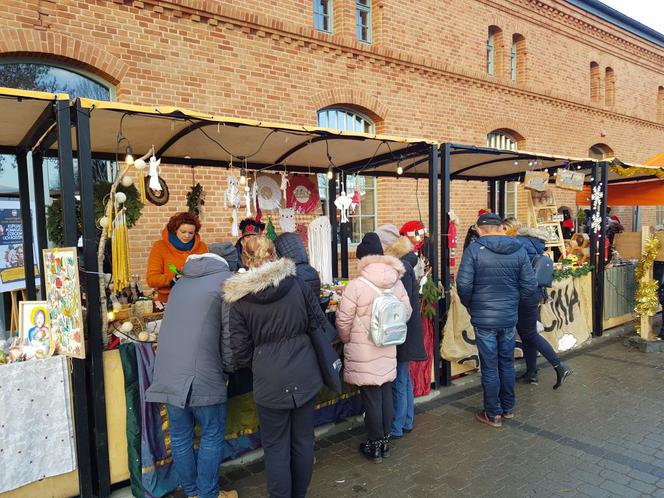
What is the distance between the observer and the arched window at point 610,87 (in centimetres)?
1512

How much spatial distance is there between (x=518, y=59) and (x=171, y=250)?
11.4 metres

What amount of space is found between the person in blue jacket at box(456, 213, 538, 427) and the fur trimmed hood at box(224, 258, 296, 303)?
205 cm

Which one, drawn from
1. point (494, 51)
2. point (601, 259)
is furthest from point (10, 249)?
Result: point (494, 51)

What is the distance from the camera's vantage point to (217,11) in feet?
24.1

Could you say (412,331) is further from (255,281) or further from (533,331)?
(533,331)

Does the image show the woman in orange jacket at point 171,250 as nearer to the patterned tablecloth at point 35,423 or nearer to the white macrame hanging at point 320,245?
the patterned tablecloth at point 35,423

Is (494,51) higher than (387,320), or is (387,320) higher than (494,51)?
(494,51)

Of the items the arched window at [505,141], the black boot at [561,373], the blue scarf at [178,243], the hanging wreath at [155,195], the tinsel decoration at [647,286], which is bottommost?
the black boot at [561,373]

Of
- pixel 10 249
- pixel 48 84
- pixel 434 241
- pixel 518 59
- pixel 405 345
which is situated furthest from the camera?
pixel 518 59

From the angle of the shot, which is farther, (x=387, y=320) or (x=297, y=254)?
(x=387, y=320)

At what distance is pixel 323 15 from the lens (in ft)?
30.1

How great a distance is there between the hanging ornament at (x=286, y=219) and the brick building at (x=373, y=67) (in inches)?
87.8

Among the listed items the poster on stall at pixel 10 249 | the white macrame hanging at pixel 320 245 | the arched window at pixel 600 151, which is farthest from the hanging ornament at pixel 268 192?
the arched window at pixel 600 151

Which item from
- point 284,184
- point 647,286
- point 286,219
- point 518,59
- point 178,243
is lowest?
point 647,286
